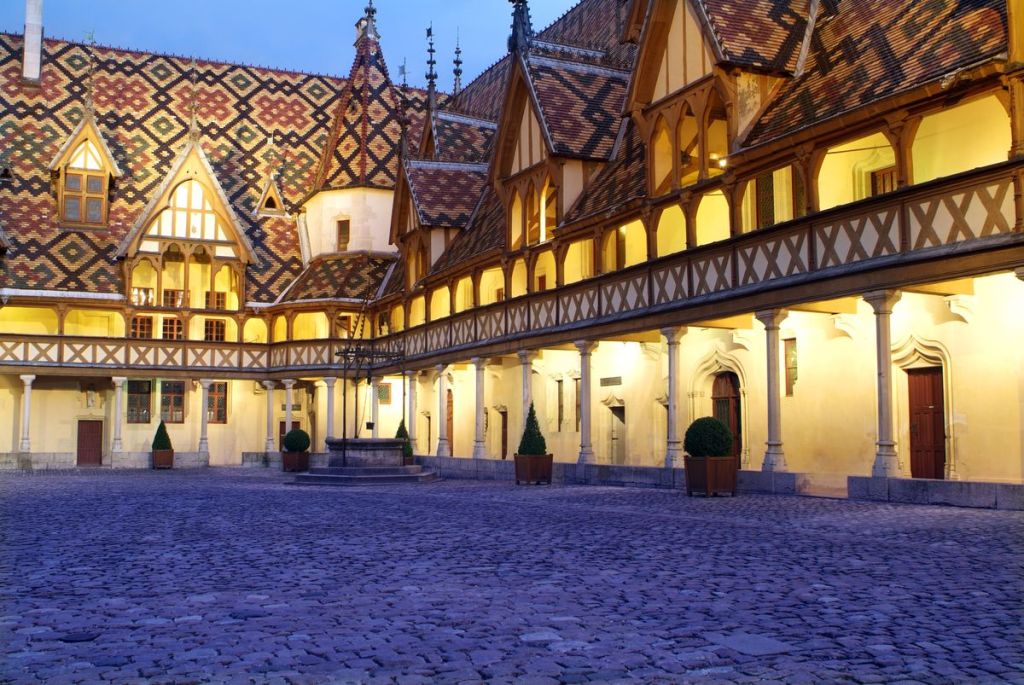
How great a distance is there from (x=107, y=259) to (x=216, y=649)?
41758mm

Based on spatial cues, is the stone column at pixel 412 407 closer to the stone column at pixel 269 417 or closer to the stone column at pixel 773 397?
the stone column at pixel 269 417

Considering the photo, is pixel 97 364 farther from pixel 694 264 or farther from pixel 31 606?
pixel 31 606

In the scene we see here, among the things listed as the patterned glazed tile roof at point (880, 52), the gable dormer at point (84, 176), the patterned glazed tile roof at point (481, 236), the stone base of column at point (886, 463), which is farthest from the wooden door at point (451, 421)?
the stone base of column at point (886, 463)

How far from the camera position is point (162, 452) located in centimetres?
4056

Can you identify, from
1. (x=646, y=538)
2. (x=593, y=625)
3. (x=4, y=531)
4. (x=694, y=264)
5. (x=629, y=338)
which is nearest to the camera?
(x=593, y=625)

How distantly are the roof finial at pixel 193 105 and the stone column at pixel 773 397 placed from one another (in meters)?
32.4

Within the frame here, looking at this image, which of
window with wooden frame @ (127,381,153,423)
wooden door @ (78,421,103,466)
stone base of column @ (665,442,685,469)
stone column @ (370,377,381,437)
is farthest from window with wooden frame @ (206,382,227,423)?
stone base of column @ (665,442,685,469)

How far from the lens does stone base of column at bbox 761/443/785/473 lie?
65.7 ft

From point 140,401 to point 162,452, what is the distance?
568cm

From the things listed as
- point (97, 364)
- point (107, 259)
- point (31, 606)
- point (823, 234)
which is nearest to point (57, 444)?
point (97, 364)

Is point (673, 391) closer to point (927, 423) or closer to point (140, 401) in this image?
point (927, 423)

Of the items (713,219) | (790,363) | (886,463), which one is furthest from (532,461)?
(886,463)

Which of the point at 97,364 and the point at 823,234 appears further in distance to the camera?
the point at 97,364

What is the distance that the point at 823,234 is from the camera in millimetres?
19031
